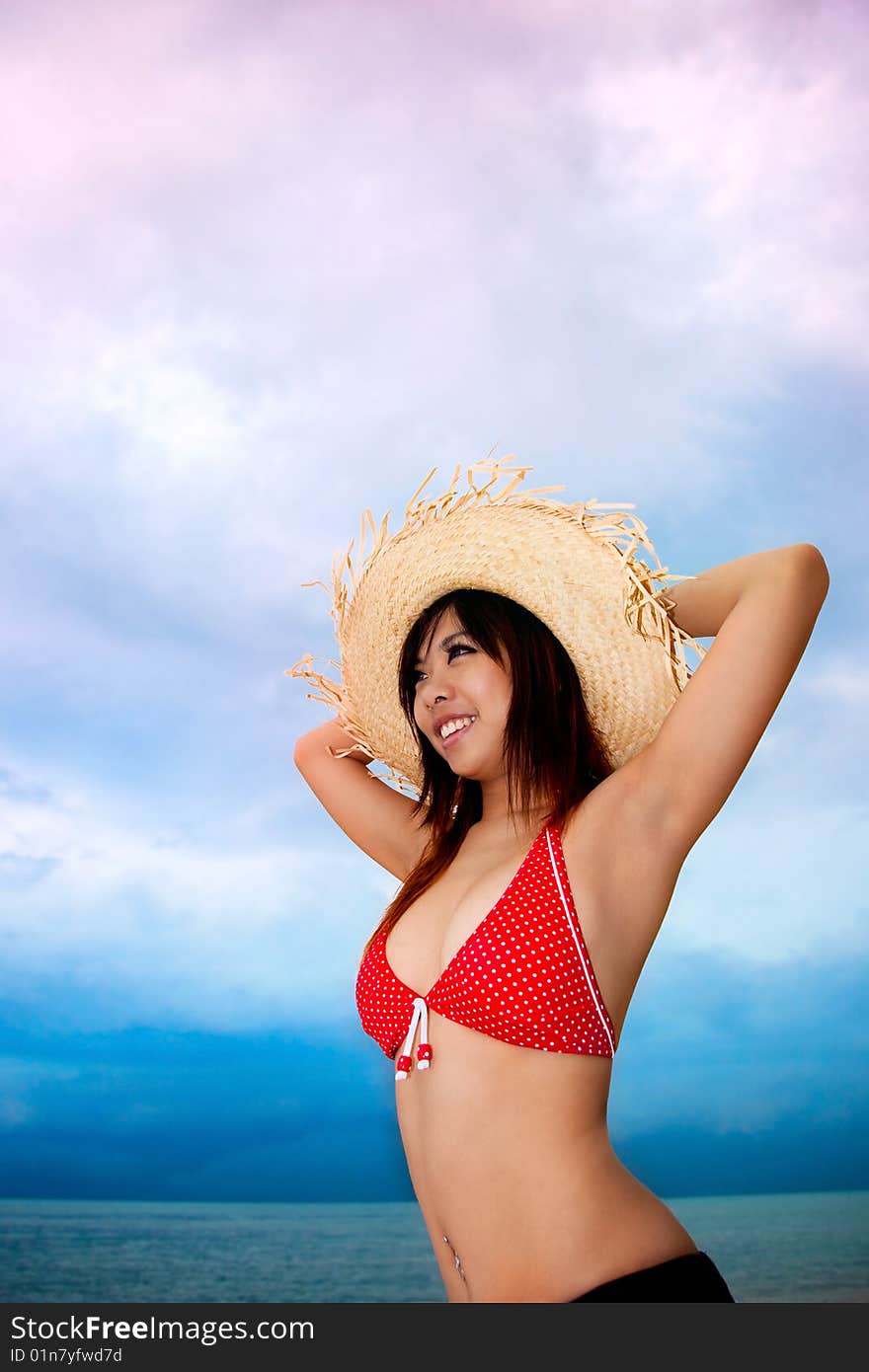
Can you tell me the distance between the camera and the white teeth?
101 inches

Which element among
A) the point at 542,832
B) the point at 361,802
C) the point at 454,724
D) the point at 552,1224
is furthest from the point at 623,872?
the point at 361,802

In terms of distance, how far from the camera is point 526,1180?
1.99m

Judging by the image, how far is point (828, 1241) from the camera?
13766mm

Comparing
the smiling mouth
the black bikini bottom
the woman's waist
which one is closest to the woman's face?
the smiling mouth

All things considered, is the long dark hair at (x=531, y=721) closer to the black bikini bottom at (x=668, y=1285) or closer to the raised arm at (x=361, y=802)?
the raised arm at (x=361, y=802)

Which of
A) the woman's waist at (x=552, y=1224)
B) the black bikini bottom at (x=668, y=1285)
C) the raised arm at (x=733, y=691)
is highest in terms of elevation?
the raised arm at (x=733, y=691)

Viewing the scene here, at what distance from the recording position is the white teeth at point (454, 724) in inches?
101

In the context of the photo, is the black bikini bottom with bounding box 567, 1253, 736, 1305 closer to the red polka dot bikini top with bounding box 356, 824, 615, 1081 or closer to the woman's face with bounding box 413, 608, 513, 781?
the red polka dot bikini top with bounding box 356, 824, 615, 1081

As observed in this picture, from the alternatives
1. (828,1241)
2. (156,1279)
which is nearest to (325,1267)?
(156,1279)

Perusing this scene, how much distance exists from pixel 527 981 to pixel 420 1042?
275mm

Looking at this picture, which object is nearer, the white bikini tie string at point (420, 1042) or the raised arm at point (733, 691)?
the raised arm at point (733, 691)

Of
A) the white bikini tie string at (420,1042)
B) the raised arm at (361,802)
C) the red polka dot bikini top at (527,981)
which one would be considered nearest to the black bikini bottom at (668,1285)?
the red polka dot bikini top at (527,981)

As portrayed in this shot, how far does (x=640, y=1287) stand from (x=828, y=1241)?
14033 millimetres
